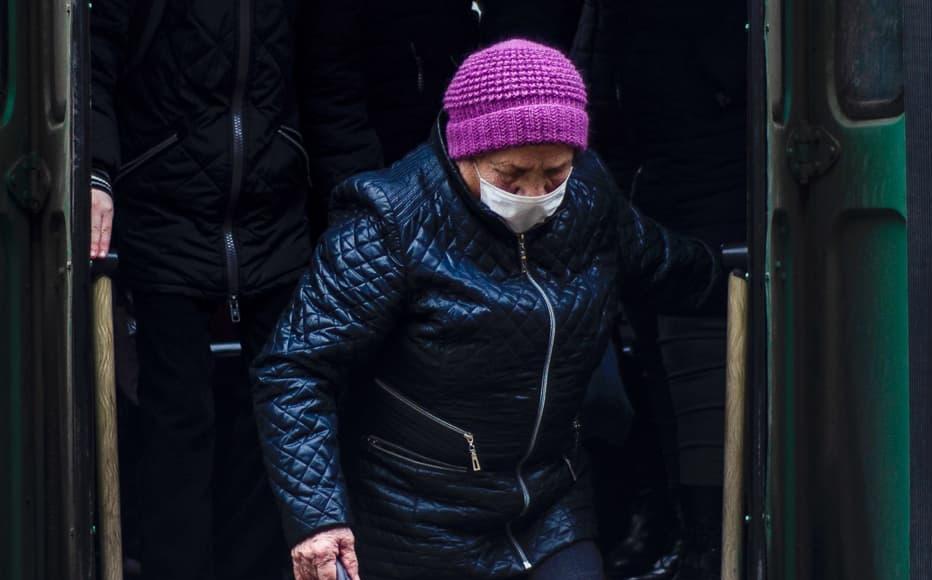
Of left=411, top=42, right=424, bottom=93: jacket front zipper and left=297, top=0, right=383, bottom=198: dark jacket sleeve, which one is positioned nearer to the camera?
left=297, top=0, right=383, bottom=198: dark jacket sleeve

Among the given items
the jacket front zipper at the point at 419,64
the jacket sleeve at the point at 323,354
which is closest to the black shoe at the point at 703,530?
the jacket front zipper at the point at 419,64

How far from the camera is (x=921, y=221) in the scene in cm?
309

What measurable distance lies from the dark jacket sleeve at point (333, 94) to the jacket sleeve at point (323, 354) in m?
0.88

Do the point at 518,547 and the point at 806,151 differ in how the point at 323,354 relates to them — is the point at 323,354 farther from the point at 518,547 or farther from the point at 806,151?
the point at 806,151

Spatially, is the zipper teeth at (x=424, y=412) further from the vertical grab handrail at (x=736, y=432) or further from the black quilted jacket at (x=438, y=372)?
the vertical grab handrail at (x=736, y=432)

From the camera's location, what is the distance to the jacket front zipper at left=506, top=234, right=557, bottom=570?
323cm

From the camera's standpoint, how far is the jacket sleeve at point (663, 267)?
137 inches

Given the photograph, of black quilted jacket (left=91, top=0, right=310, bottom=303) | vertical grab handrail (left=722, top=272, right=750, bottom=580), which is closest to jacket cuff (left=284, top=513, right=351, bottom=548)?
vertical grab handrail (left=722, top=272, right=750, bottom=580)

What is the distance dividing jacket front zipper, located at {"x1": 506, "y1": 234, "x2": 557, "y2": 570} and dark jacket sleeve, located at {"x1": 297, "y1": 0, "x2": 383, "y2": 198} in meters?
0.96

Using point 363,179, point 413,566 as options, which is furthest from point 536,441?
point 363,179

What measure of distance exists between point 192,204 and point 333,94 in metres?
0.46

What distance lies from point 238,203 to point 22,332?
0.78 meters

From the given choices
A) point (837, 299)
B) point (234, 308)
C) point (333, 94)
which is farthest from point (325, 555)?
point (333, 94)

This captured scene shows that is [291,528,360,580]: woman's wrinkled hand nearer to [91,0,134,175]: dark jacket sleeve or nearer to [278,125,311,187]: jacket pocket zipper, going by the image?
[91,0,134,175]: dark jacket sleeve
